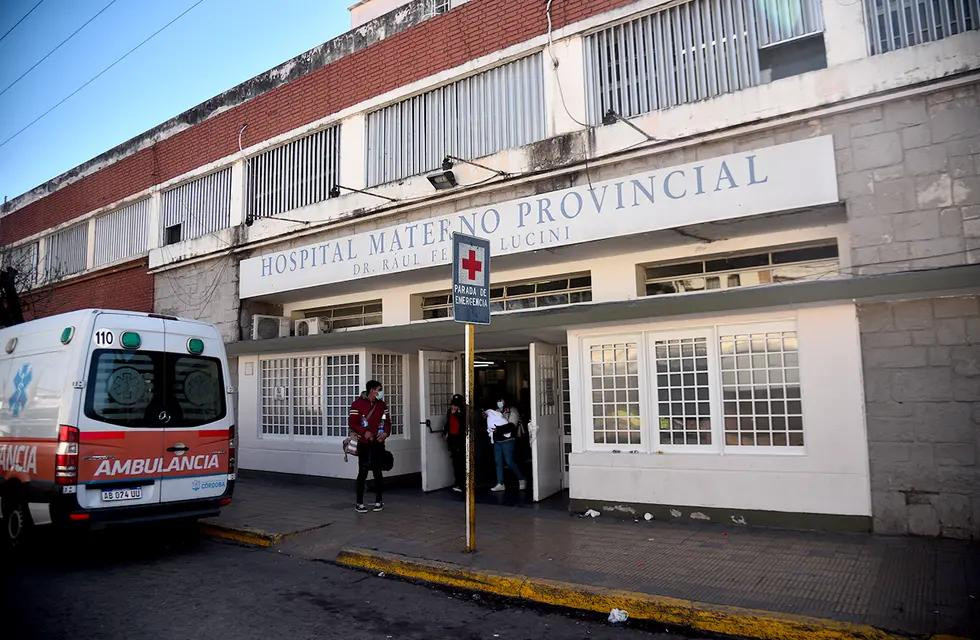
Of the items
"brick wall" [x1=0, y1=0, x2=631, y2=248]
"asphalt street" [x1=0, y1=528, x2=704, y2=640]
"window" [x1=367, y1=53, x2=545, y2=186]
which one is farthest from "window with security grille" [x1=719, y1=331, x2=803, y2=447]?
"brick wall" [x1=0, y1=0, x2=631, y2=248]

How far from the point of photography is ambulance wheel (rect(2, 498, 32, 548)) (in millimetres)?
7116

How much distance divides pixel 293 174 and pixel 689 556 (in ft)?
33.4

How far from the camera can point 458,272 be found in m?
6.72

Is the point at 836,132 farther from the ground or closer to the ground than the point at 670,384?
farther from the ground

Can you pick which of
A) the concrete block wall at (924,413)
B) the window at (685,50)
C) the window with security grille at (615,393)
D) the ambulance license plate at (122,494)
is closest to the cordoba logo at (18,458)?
the ambulance license plate at (122,494)

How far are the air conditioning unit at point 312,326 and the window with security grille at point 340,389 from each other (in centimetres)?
63

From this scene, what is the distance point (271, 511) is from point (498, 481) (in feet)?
11.7

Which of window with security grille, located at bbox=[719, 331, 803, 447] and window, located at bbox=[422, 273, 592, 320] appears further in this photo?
window, located at bbox=[422, 273, 592, 320]

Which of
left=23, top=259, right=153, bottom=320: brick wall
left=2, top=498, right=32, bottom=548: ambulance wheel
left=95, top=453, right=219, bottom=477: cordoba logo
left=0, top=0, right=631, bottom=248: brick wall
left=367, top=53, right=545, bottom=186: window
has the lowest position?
left=2, top=498, right=32, bottom=548: ambulance wheel

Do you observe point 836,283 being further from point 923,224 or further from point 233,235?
point 233,235

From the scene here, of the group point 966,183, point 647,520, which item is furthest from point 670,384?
point 966,183

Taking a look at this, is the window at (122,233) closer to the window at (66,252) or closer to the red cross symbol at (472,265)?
the window at (66,252)

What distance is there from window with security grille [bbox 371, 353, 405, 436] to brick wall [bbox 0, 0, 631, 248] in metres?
4.75

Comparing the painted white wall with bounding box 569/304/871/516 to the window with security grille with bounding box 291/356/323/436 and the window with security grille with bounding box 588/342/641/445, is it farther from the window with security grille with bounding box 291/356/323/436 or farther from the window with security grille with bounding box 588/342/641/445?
the window with security grille with bounding box 291/356/323/436
